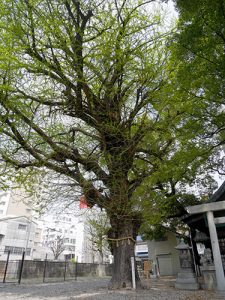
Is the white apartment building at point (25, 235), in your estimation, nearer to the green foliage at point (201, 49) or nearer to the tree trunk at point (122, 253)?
the tree trunk at point (122, 253)

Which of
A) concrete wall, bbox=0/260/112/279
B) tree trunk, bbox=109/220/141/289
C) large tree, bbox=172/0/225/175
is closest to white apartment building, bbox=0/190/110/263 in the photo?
concrete wall, bbox=0/260/112/279

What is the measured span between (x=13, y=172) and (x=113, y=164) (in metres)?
2.82

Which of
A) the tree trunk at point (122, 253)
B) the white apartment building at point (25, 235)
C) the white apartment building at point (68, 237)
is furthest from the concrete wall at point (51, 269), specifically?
the white apartment building at point (68, 237)

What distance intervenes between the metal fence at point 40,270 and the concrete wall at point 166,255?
5.87 metres

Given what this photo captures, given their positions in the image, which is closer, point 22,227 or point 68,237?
point 22,227

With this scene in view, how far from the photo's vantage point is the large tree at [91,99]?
5480mm

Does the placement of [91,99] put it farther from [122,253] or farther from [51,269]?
[51,269]

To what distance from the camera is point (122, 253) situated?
7.11 metres

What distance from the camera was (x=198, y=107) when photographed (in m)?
8.30

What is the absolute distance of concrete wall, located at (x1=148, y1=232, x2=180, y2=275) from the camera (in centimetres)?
2106

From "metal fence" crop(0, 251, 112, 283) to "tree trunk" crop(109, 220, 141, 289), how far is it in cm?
616

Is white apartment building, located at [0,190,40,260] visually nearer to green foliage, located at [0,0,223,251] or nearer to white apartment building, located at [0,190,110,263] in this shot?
white apartment building, located at [0,190,110,263]

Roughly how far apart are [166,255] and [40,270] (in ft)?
40.3

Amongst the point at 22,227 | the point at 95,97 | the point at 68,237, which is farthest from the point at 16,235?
the point at 95,97
